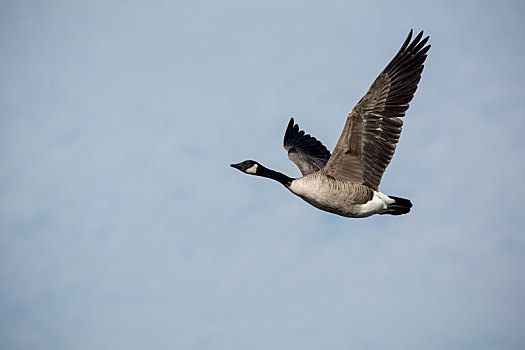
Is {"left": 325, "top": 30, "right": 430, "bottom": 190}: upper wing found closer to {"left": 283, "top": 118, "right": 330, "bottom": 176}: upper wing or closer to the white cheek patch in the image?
the white cheek patch

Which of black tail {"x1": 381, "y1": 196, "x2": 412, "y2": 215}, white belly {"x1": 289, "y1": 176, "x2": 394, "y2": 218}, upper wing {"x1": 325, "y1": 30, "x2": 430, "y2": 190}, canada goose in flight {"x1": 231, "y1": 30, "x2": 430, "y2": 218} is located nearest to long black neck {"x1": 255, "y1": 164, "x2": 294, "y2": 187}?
canada goose in flight {"x1": 231, "y1": 30, "x2": 430, "y2": 218}

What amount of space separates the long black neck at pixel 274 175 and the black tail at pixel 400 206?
2.00 m

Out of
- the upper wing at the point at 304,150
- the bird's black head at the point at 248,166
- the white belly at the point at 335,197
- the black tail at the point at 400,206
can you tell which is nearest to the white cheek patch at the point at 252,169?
the bird's black head at the point at 248,166

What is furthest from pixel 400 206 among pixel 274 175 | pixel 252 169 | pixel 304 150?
pixel 304 150

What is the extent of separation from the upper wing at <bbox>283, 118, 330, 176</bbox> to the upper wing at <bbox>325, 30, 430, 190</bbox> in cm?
318

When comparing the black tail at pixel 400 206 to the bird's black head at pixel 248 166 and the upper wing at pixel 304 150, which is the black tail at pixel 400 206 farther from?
the upper wing at pixel 304 150

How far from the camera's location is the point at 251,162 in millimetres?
12969

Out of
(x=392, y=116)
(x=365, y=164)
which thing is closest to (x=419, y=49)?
(x=392, y=116)

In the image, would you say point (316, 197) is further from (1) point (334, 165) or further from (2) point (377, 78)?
(2) point (377, 78)

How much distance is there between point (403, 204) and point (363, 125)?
1.81 meters

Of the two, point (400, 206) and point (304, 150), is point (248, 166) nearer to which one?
point (400, 206)

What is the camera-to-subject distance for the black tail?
1203 centimetres

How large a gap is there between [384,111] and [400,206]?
193 cm

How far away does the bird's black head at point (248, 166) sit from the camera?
12.9 m
